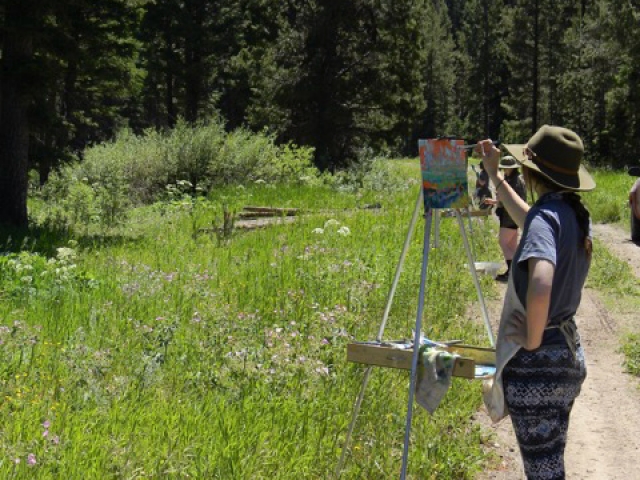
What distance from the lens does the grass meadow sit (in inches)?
189

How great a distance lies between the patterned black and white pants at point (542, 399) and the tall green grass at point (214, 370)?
1.62 meters

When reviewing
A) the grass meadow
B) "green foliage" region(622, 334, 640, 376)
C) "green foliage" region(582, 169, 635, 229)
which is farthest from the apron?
"green foliage" region(582, 169, 635, 229)

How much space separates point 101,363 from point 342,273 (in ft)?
15.3

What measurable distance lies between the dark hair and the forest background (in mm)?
12274

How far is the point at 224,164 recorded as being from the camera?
25344 millimetres

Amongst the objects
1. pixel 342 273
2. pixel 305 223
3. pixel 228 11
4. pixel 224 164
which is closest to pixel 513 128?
pixel 228 11

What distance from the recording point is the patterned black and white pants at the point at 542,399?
12.3ft

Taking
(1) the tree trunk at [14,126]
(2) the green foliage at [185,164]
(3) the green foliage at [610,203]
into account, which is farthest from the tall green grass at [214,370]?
(2) the green foliage at [185,164]

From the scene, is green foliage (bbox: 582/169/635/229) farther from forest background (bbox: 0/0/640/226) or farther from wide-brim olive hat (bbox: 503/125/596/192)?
A: wide-brim olive hat (bbox: 503/125/596/192)

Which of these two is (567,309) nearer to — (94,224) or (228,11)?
(94,224)

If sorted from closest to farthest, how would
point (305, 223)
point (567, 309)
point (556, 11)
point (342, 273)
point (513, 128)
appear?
1. point (567, 309)
2. point (342, 273)
3. point (305, 223)
4. point (556, 11)
5. point (513, 128)

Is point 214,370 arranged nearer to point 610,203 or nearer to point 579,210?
point 579,210

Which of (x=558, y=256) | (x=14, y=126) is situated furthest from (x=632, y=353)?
(x=14, y=126)

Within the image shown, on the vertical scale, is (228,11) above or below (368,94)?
above
